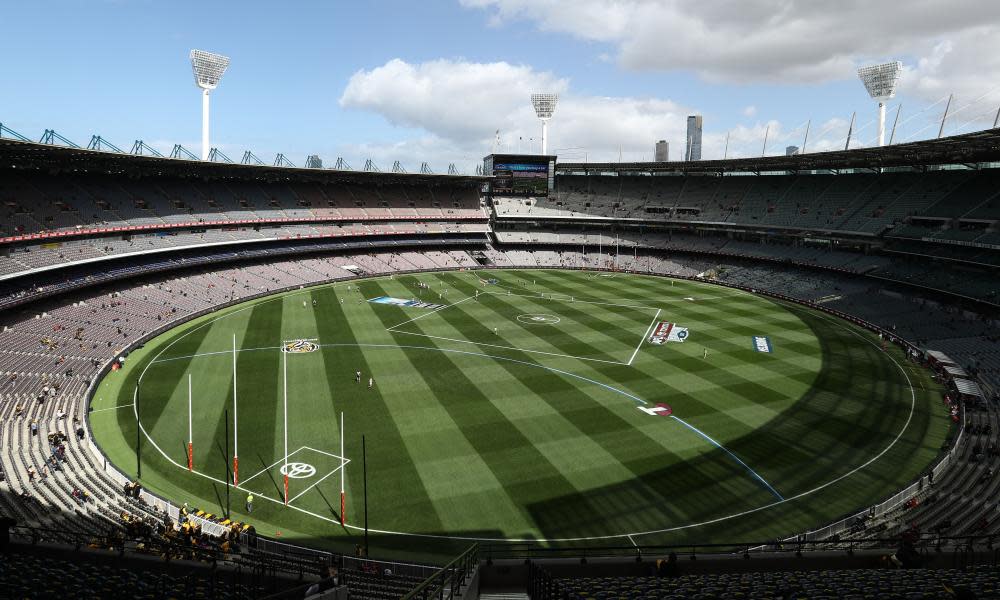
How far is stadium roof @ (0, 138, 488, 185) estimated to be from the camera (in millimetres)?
50519

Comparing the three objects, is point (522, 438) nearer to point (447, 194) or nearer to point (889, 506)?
point (889, 506)

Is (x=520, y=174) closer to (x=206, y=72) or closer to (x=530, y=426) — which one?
(x=206, y=72)

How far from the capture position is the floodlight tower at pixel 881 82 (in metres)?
79.0

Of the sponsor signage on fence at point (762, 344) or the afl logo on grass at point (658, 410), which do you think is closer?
the afl logo on grass at point (658, 410)

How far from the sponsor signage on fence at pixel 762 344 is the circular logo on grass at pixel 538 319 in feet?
63.6

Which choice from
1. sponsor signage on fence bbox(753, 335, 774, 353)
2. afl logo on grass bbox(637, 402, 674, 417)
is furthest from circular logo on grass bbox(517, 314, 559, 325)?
afl logo on grass bbox(637, 402, 674, 417)

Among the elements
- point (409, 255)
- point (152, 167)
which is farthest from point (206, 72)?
point (409, 255)

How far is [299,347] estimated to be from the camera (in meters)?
47.6

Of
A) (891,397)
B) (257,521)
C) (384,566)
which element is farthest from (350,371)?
(891,397)

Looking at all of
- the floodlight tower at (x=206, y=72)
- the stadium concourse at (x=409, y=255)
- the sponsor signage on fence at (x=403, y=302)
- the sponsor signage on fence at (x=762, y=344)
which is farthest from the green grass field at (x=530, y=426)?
the floodlight tower at (x=206, y=72)

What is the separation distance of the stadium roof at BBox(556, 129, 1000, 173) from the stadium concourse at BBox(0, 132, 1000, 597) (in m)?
0.97

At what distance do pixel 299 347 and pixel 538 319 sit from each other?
24749mm

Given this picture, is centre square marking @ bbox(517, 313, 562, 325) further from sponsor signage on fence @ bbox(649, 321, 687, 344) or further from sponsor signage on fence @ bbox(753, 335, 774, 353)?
sponsor signage on fence @ bbox(753, 335, 774, 353)

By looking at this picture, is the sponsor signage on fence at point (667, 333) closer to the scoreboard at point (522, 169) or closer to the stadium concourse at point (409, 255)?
the stadium concourse at point (409, 255)
